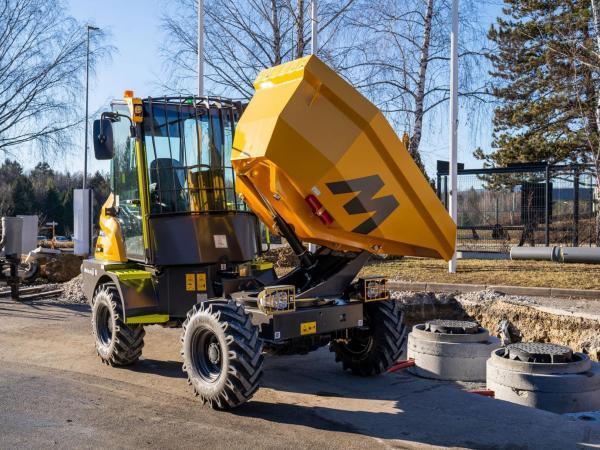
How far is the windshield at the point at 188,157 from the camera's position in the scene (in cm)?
751

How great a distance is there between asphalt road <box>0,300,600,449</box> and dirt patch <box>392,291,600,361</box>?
3454 millimetres

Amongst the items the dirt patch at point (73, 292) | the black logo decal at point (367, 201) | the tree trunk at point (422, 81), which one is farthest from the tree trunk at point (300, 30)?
the black logo decal at point (367, 201)

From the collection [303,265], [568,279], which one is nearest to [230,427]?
[303,265]

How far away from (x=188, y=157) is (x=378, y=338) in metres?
3.07

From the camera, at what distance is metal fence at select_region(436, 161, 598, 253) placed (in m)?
16.3

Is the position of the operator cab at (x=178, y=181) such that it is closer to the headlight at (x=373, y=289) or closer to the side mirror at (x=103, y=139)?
the side mirror at (x=103, y=139)

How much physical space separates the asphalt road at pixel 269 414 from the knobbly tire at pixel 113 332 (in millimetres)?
179

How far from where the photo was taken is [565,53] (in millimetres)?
15586

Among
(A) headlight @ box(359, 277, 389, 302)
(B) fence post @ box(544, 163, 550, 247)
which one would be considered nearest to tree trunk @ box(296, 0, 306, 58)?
(B) fence post @ box(544, 163, 550, 247)

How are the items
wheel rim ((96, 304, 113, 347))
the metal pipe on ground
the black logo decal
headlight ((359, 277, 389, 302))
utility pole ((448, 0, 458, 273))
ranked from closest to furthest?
the black logo decal
headlight ((359, 277, 389, 302))
wheel rim ((96, 304, 113, 347))
utility pole ((448, 0, 458, 273))
the metal pipe on ground

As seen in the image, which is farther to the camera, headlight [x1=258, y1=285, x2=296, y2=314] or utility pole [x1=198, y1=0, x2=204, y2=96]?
utility pole [x1=198, y1=0, x2=204, y2=96]

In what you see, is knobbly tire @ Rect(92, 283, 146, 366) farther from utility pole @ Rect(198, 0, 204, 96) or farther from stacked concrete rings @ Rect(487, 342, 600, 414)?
utility pole @ Rect(198, 0, 204, 96)

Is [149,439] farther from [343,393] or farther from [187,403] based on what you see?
[343,393]

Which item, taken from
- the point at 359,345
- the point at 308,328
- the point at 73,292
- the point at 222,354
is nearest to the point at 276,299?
the point at 308,328
